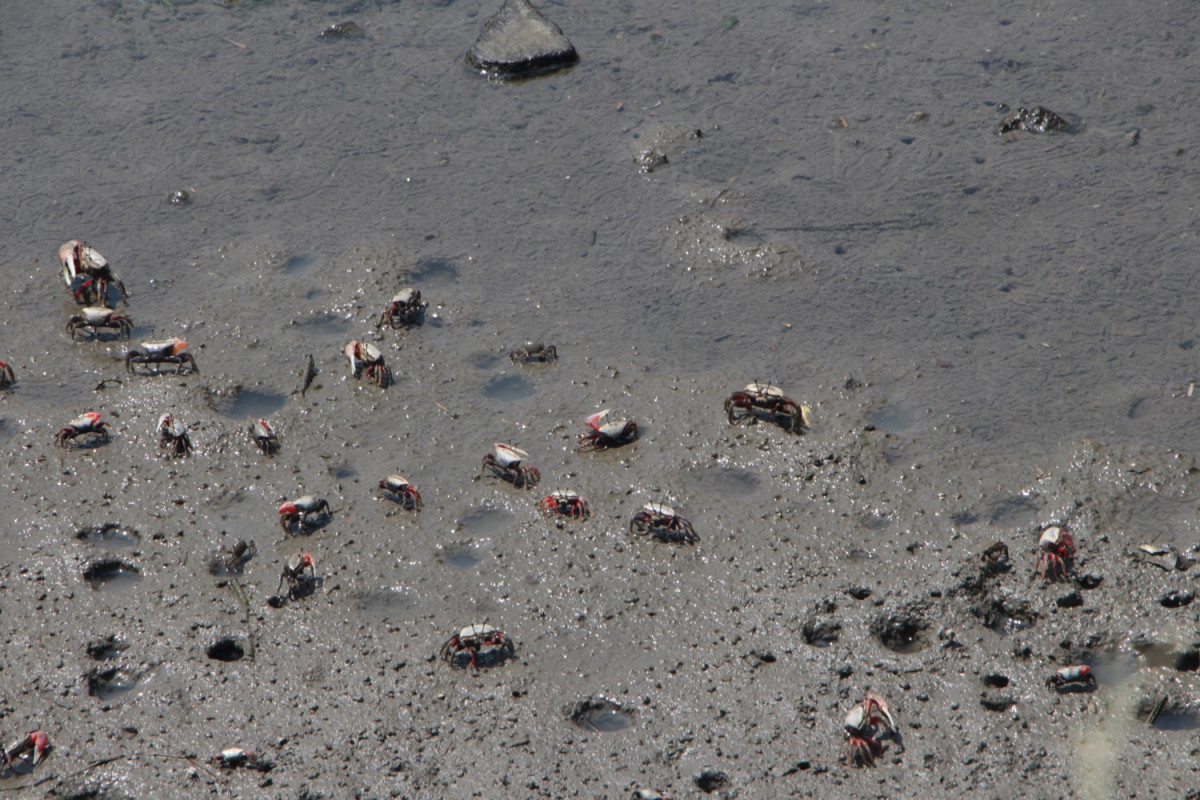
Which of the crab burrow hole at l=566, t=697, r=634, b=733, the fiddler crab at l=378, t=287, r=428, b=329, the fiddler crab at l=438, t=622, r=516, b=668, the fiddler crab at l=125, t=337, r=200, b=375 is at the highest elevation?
the fiddler crab at l=378, t=287, r=428, b=329

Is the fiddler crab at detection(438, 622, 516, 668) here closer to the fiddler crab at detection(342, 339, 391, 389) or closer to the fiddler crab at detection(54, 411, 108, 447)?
the fiddler crab at detection(342, 339, 391, 389)

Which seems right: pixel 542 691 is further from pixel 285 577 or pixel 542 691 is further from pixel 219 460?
pixel 219 460

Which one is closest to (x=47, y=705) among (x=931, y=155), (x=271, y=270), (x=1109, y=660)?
(x=271, y=270)

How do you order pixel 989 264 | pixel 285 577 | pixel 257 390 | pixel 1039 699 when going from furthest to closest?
pixel 989 264 → pixel 257 390 → pixel 285 577 → pixel 1039 699

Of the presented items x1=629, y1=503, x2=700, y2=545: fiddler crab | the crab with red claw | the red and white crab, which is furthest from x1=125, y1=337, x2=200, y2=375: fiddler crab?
x1=629, y1=503, x2=700, y2=545: fiddler crab

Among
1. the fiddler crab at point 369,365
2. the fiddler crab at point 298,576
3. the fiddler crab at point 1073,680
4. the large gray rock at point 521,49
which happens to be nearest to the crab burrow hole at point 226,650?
the fiddler crab at point 298,576
